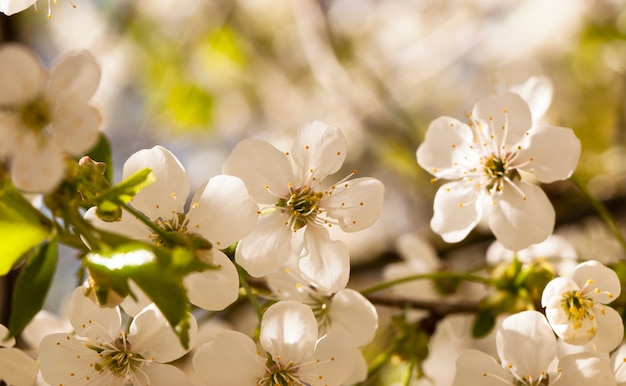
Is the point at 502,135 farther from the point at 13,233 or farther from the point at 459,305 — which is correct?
the point at 13,233

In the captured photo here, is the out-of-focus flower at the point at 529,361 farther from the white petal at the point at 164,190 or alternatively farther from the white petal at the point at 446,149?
the white petal at the point at 164,190

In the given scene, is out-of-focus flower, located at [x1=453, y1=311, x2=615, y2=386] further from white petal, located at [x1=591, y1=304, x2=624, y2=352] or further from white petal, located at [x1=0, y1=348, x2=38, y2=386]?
white petal, located at [x1=0, y1=348, x2=38, y2=386]

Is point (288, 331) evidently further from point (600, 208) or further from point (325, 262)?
point (600, 208)

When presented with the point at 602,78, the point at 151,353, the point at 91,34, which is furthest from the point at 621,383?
the point at 91,34

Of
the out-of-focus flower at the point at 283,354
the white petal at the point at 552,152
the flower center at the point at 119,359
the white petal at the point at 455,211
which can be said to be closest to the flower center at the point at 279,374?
the out-of-focus flower at the point at 283,354

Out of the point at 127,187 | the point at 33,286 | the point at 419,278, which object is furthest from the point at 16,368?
→ the point at 419,278

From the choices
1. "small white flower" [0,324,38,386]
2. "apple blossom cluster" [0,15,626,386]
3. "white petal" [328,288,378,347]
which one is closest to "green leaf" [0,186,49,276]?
"apple blossom cluster" [0,15,626,386]
